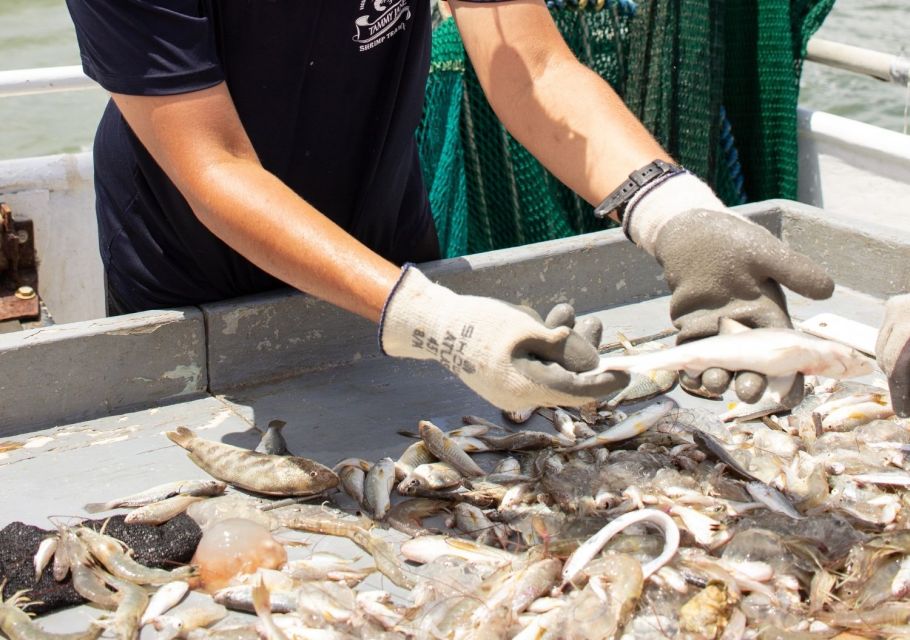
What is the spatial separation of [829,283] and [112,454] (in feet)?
7.17

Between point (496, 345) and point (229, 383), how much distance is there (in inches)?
60.6

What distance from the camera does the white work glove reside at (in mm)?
2668

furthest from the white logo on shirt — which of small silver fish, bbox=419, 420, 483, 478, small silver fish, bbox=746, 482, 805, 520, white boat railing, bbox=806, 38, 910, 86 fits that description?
white boat railing, bbox=806, 38, 910, 86

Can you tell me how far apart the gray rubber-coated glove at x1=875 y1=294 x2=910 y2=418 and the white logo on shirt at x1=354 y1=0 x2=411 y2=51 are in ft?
5.45

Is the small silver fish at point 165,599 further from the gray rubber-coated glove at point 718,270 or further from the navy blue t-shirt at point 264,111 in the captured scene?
the gray rubber-coated glove at point 718,270

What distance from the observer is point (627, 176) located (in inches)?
129

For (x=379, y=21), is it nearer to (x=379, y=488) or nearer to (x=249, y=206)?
(x=249, y=206)

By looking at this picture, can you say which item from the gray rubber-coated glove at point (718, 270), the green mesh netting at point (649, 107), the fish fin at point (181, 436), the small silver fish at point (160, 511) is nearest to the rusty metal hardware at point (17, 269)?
the green mesh netting at point (649, 107)

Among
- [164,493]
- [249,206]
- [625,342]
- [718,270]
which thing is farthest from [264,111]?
[625,342]

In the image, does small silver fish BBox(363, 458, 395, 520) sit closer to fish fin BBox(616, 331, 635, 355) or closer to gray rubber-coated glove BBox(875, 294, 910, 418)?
fish fin BBox(616, 331, 635, 355)

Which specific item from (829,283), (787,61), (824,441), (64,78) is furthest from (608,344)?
(64,78)

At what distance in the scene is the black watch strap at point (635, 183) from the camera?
10.4 feet

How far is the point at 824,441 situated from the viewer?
3.67 m

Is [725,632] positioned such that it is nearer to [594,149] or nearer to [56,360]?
[594,149]
